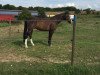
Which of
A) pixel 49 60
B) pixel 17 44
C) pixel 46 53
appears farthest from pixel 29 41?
pixel 49 60

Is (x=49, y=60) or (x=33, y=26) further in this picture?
(x=33, y=26)

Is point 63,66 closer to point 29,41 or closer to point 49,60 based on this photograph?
point 49,60

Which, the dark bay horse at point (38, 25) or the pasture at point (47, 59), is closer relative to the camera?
the pasture at point (47, 59)

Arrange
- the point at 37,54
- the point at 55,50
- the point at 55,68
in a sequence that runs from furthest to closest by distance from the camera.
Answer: the point at 55,50 < the point at 37,54 < the point at 55,68

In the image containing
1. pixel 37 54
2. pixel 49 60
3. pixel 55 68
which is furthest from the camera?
pixel 37 54

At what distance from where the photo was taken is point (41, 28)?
49.9 ft

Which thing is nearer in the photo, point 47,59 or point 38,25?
point 47,59

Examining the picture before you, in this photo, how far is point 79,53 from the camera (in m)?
12.6

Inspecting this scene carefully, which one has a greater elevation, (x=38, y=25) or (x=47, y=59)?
(x=38, y=25)

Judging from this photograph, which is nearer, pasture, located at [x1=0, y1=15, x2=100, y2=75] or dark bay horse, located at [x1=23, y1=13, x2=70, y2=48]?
pasture, located at [x1=0, y1=15, x2=100, y2=75]

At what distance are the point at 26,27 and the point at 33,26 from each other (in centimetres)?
34

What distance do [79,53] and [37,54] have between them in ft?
5.54

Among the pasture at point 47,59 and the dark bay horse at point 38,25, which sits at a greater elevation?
the dark bay horse at point 38,25

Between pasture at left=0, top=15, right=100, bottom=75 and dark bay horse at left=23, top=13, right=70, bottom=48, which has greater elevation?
dark bay horse at left=23, top=13, right=70, bottom=48
